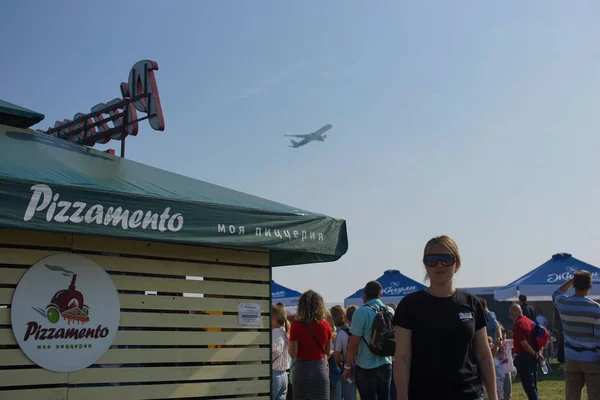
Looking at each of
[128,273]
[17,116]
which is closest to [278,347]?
[128,273]

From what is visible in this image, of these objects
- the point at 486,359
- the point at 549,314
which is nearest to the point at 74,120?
the point at 486,359

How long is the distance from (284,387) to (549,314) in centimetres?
2069

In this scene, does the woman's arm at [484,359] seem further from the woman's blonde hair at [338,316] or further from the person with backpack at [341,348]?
the woman's blonde hair at [338,316]

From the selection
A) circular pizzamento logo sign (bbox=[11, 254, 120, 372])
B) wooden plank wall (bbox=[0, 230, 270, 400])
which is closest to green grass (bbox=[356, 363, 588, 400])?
wooden plank wall (bbox=[0, 230, 270, 400])

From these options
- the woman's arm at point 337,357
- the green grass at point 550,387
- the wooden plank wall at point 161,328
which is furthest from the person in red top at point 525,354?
the wooden plank wall at point 161,328

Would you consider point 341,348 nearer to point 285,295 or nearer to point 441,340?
point 441,340

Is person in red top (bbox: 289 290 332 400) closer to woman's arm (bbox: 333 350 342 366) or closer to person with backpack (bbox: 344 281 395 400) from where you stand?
person with backpack (bbox: 344 281 395 400)

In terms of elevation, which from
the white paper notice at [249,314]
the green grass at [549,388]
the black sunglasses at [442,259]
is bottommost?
the green grass at [549,388]

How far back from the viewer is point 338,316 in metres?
9.98

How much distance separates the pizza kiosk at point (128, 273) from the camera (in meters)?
5.43

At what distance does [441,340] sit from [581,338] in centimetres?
393

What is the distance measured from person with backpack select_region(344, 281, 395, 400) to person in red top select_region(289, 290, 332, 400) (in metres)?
0.36

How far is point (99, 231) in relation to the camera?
5.36 meters

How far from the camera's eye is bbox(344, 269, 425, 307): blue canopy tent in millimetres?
19000
